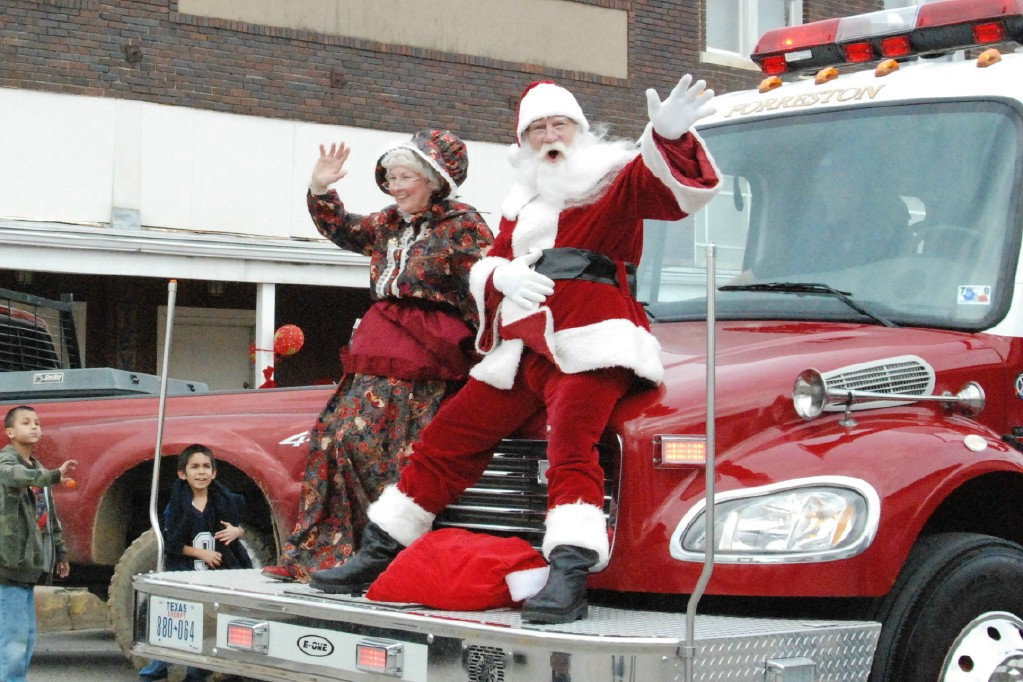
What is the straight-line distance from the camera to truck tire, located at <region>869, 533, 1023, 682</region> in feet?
13.3

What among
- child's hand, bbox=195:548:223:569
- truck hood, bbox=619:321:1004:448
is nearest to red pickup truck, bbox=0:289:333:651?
child's hand, bbox=195:548:223:569

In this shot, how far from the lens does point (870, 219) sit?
5.12m

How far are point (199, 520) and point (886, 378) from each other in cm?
428

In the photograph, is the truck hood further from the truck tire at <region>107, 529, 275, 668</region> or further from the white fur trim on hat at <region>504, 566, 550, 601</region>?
the truck tire at <region>107, 529, 275, 668</region>

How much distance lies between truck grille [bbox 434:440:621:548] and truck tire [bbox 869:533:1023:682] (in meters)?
1.00

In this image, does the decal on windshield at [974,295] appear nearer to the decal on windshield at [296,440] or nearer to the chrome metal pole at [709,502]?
the chrome metal pole at [709,502]

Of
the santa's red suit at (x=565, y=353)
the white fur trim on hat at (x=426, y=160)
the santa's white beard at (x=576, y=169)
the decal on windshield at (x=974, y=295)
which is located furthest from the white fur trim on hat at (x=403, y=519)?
the decal on windshield at (x=974, y=295)

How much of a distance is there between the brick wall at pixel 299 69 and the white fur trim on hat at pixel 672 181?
10914mm

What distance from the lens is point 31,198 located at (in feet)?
45.6

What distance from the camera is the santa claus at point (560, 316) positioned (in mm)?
4121

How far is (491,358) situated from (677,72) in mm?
13491

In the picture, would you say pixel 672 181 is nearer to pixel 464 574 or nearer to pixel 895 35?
pixel 464 574

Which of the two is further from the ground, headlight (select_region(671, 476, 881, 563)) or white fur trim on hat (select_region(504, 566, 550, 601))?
headlight (select_region(671, 476, 881, 563))

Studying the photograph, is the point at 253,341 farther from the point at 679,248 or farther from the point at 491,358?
the point at 491,358
